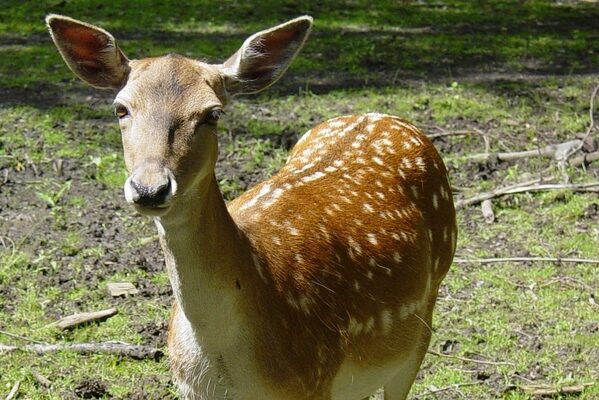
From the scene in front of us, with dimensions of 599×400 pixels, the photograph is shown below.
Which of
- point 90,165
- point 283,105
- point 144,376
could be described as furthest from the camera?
point 283,105

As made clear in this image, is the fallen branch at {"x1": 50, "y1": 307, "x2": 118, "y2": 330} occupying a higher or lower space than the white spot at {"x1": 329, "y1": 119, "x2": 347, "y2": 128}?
lower

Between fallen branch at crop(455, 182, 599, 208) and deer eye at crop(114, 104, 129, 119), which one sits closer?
deer eye at crop(114, 104, 129, 119)

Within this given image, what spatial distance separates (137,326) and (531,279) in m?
2.38

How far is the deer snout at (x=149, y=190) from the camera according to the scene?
3105 millimetres

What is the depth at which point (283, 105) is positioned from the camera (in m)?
8.64

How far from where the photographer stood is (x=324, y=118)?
834cm

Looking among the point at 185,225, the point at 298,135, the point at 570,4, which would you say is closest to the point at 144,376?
the point at 185,225

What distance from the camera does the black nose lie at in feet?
10.2

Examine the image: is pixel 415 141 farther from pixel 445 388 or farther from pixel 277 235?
pixel 445 388

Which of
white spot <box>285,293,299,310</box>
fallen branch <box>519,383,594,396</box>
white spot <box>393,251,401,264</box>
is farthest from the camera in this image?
fallen branch <box>519,383,594,396</box>

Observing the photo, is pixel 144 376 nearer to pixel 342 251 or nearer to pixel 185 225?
pixel 342 251

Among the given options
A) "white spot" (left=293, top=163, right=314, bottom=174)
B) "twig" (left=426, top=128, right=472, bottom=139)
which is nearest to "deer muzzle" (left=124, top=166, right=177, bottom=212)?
"white spot" (left=293, top=163, right=314, bottom=174)

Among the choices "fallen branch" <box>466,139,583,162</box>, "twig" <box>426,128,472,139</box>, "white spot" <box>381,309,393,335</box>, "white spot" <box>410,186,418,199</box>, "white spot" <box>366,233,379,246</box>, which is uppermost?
"white spot" <box>366,233,379,246</box>

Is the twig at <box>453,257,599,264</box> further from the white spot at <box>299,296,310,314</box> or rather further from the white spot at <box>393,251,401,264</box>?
the white spot at <box>299,296,310,314</box>
